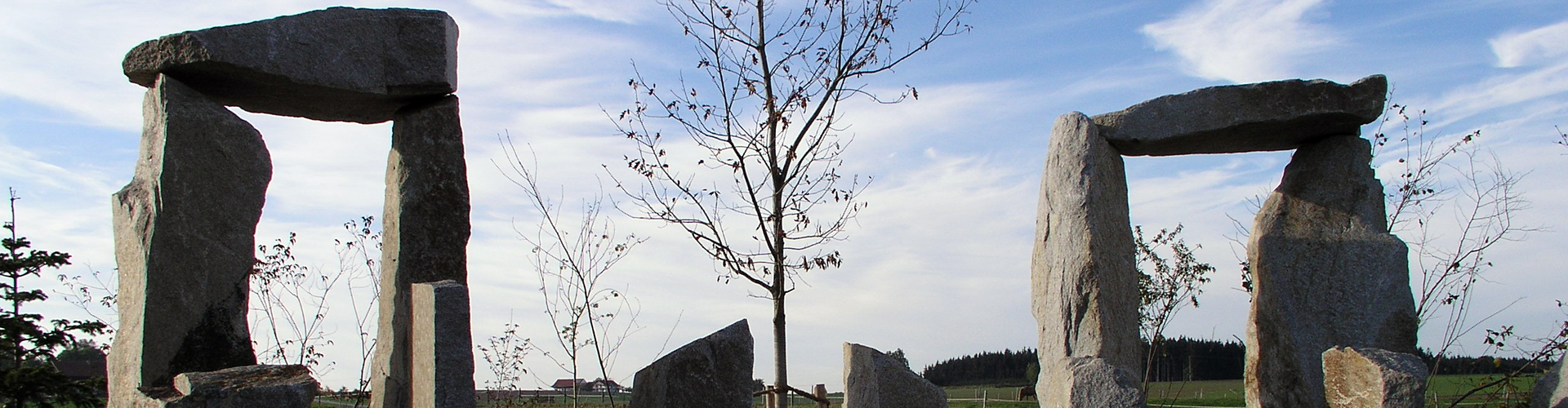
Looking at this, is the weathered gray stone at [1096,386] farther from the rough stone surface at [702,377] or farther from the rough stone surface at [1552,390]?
the rough stone surface at [1552,390]

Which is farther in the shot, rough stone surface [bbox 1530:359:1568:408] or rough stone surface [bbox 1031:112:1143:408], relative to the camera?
rough stone surface [bbox 1031:112:1143:408]

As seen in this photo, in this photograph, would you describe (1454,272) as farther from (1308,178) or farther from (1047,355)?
(1047,355)

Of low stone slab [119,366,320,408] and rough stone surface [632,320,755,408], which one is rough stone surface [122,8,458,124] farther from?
rough stone surface [632,320,755,408]

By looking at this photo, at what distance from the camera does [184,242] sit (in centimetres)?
654

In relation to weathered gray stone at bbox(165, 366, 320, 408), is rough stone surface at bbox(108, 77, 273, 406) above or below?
above

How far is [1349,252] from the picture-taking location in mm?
8273

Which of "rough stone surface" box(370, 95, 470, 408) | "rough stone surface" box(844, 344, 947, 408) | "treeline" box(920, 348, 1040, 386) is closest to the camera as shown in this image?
"rough stone surface" box(370, 95, 470, 408)

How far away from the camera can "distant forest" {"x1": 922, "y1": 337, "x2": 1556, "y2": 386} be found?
12.5 metres

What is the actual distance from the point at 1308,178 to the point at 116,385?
776 centimetres

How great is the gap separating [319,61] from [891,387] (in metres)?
4.09

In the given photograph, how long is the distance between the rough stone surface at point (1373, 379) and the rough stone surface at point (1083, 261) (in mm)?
1182

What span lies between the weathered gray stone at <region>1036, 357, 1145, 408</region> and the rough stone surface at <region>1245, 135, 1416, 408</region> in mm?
1471

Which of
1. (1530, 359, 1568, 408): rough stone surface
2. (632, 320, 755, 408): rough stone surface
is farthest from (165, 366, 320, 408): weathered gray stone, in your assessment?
(1530, 359, 1568, 408): rough stone surface

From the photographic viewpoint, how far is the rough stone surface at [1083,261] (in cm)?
775
